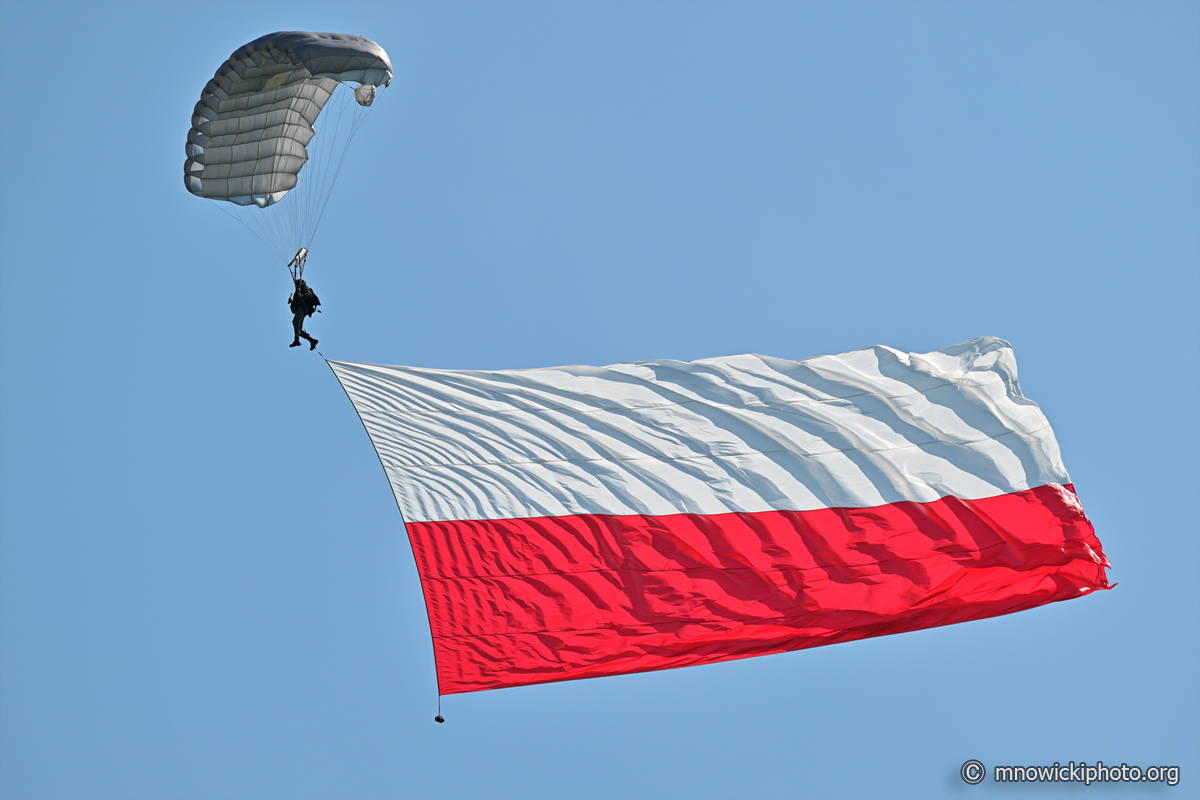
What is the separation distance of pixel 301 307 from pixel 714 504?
4.36 metres

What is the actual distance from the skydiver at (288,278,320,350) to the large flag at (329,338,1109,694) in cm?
138

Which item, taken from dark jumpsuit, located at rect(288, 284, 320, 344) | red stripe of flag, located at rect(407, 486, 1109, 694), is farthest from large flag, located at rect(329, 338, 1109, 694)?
dark jumpsuit, located at rect(288, 284, 320, 344)

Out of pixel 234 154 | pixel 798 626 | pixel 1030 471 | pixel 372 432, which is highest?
pixel 234 154

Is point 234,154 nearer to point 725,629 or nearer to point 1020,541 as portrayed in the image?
point 725,629

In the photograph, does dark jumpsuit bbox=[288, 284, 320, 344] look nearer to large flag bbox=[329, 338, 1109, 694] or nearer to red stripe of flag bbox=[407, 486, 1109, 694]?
large flag bbox=[329, 338, 1109, 694]

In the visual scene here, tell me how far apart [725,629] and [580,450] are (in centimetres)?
198

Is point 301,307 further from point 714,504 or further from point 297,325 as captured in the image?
point 714,504

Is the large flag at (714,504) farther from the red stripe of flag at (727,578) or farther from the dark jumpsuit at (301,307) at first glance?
the dark jumpsuit at (301,307)

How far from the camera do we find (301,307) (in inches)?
492

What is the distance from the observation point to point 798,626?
1098 cm

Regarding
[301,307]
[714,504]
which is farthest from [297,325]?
[714,504]

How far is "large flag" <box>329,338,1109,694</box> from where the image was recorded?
1094cm

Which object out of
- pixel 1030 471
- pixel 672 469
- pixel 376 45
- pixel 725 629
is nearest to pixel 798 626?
pixel 725 629

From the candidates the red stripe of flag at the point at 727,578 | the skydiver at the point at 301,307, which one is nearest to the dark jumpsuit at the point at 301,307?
the skydiver at the point at 301,307
